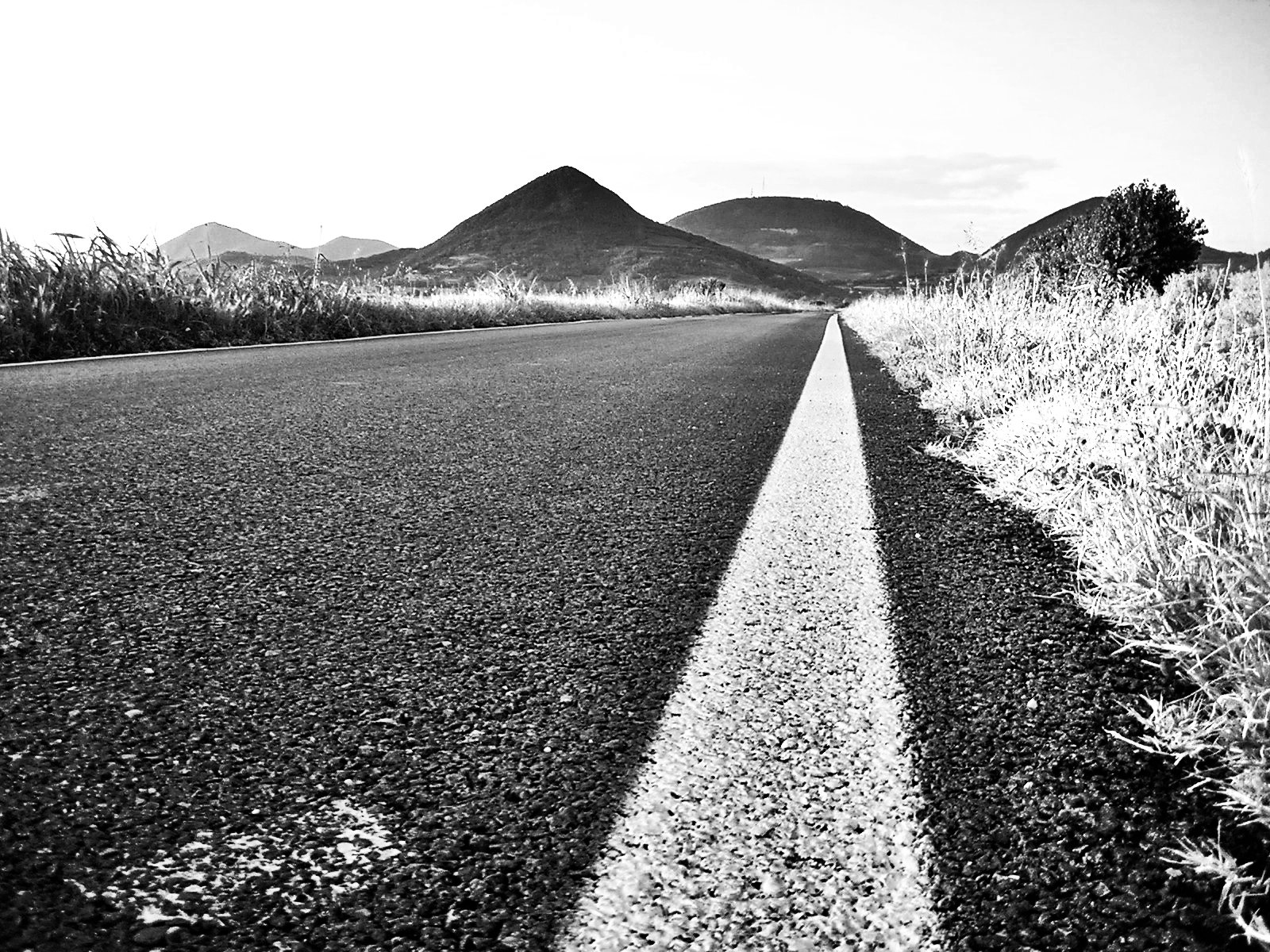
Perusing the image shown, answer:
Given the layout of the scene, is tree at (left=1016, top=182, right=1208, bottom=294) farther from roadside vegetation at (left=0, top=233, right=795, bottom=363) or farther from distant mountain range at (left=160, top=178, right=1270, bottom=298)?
distant mountain range at (left=160, top=178, right=1270, bottom=298)

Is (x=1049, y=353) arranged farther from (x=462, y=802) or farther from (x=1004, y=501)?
(x=462, y=802)

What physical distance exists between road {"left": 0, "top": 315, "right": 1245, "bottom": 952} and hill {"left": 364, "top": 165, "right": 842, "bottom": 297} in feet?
382

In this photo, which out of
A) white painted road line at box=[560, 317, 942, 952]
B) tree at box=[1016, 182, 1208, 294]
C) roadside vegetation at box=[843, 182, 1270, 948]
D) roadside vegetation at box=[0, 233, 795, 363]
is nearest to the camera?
white painted road line at box=[560, 317, 942, 952]

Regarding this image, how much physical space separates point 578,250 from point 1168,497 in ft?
526

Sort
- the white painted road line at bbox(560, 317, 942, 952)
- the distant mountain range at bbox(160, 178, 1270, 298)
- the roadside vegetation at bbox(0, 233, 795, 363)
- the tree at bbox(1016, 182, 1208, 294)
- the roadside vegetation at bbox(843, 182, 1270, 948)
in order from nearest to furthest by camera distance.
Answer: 1. the white painted road line at bbox(560, 317, 942, 952)
2. the roadside vegetation at bbox(843, 182, 1270, 948)
3. the roadside vegetation at bbox(0, 233, 795, 363)
4. the tree at bbox(1016, 182, 1208, 294)
5. the distant mountain range at bbox(160, 178, 1270, 298)

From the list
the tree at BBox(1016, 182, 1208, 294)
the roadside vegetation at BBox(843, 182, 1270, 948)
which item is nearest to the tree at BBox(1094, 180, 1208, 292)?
the tree at BBox(1016, 182, 1208, 294)

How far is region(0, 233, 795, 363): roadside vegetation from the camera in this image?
802 centimetres

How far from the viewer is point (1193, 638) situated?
5.51 ft

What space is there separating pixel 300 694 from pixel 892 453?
288 cm

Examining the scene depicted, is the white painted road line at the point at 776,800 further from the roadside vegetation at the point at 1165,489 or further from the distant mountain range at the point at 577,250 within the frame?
the distant mountain range at the point at 577,250

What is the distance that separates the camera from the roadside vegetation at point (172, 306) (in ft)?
26.3

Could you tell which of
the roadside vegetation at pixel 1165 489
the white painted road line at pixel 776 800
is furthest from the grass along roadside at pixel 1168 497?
the white painted road line at pixel 776 800

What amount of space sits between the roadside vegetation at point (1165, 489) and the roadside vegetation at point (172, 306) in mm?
7068

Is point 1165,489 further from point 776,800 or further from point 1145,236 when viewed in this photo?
point 1145,236
